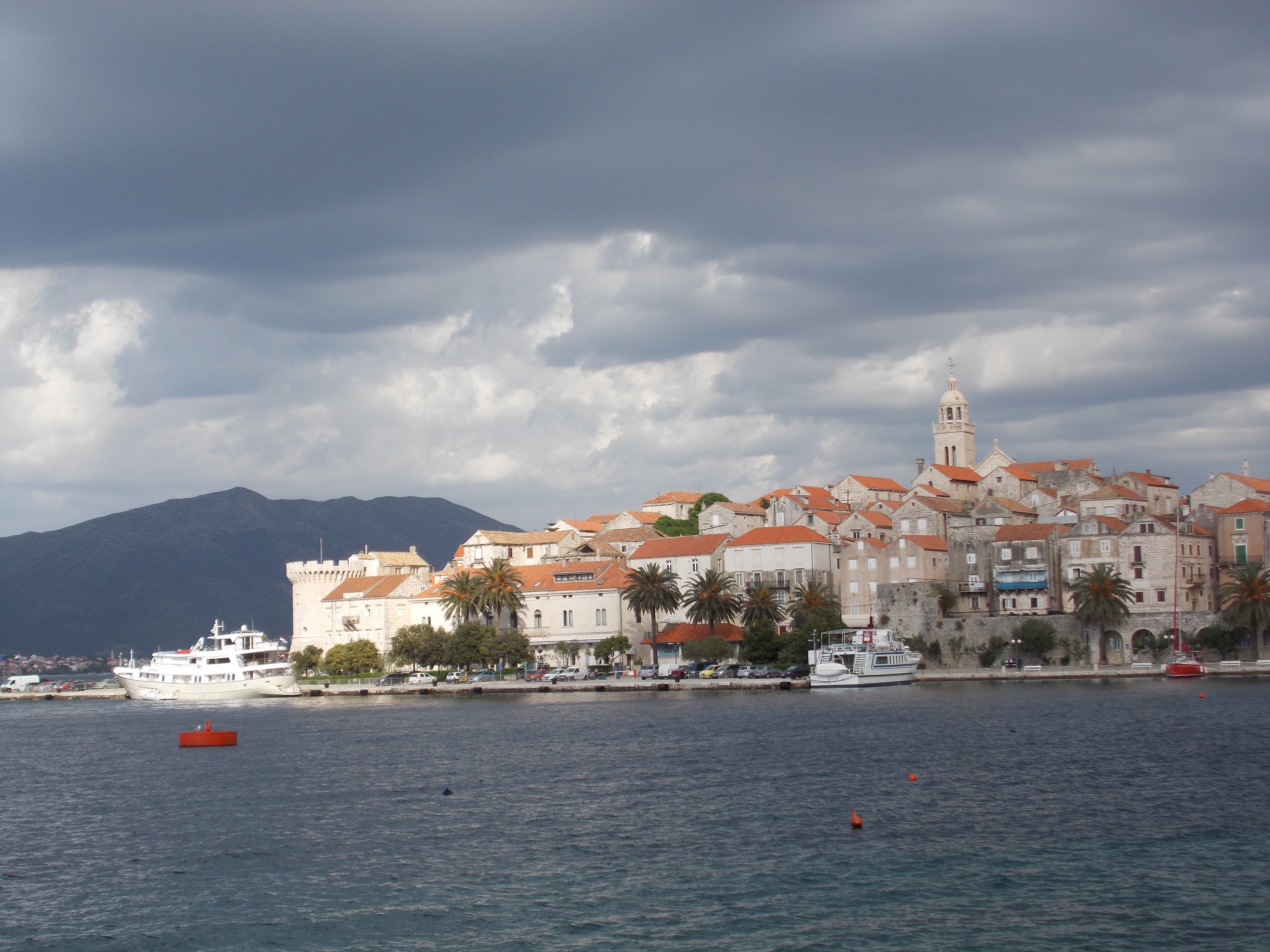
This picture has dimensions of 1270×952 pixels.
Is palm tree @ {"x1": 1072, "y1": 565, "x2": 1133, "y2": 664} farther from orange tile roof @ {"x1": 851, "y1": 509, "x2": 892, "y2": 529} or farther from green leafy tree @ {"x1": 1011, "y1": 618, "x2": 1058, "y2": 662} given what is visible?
orange tile roof @ {"x1": 851, "y1": 509, "x2": 892, "y2": 529}

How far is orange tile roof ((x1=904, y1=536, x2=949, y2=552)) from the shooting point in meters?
106

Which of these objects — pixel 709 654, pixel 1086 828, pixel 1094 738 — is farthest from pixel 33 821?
pixel 709 654

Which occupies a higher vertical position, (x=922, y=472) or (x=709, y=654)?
(x=922, y=472)

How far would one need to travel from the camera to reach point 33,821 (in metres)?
44.4

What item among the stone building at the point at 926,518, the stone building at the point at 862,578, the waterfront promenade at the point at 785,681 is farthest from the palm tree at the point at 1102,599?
the stone building at the point at 926,518

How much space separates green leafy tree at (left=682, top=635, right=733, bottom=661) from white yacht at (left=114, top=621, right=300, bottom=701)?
3609cm

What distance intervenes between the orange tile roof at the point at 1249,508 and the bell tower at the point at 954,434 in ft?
156

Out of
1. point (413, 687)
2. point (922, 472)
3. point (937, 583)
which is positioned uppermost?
point (922, 472)

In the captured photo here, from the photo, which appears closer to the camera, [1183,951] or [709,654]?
[1183,951]

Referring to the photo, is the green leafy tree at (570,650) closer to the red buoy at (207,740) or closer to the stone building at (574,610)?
the stone building at (574,610)

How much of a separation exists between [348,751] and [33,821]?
61.5 ft

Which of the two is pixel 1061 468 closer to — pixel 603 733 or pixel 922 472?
pixel 922 472

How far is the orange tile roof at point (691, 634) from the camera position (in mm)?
109688

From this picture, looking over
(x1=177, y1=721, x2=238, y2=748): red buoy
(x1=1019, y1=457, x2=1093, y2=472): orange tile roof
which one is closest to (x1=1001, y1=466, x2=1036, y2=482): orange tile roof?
(x1=1019, y1=457, x2=1093, y2=472): orange tile roof
